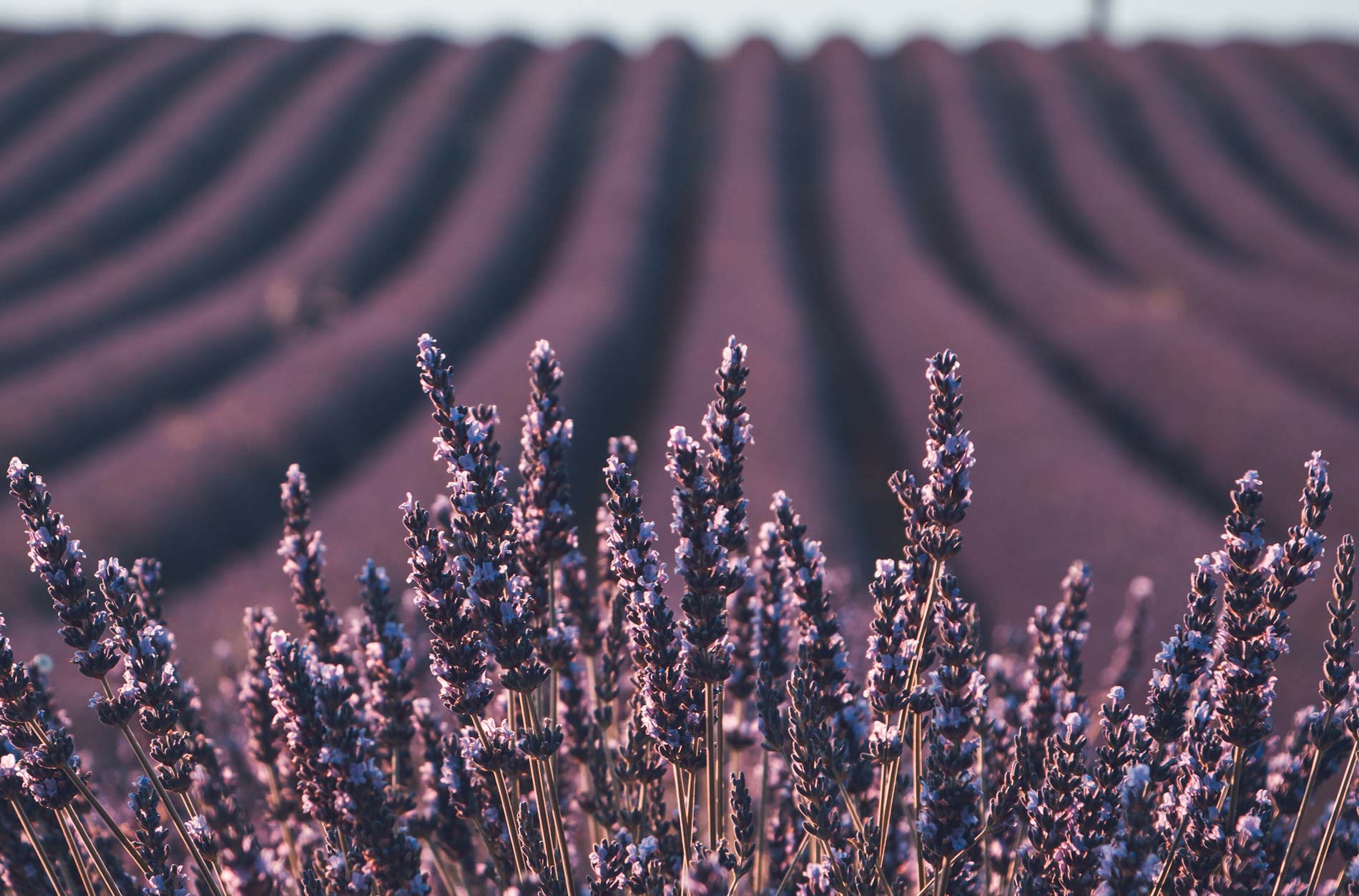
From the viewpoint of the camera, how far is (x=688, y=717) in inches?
65.4

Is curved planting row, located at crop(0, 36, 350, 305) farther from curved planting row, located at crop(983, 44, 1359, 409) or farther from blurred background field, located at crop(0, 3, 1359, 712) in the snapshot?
curved planting row, located at crop(983, 44, 1359, 409)

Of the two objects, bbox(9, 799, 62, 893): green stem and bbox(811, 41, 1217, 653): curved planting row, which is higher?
bbox(811, 41, 1217, 653): curved planting row

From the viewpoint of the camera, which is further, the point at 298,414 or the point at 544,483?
the point at 298,414

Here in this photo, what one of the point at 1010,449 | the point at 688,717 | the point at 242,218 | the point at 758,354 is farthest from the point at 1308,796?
the point at 242,218

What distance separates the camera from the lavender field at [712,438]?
1.60 m

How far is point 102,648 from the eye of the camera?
1601 mm

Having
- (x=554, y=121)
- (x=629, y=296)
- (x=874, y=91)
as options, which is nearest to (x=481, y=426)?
(x=629, y=296)

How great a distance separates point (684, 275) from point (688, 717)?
1663 centimetres

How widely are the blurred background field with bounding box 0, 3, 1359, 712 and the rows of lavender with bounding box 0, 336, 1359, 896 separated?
81.9 inches

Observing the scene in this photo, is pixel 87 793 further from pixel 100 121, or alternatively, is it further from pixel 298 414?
pixel 100 121

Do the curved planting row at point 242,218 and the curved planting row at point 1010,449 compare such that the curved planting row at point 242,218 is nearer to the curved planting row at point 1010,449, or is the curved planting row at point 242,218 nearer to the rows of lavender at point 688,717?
the curved planting row at point 1010,449

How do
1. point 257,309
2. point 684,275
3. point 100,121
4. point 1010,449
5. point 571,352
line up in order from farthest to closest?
point 100,121 → point 684,275 → point 257,309 → point 571,352 → point 1010,449

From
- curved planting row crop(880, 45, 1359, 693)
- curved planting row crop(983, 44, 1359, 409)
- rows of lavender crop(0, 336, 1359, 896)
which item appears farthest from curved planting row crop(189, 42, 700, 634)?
curved planting row crop(983, 44, 1359, 409)

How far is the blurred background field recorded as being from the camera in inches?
347
